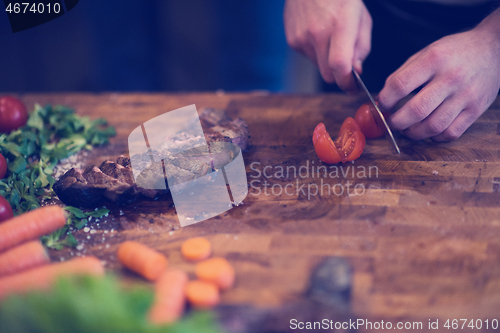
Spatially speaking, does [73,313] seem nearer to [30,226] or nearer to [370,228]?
[30,226]

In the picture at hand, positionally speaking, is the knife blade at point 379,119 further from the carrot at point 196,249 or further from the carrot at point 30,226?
the carrot at point 30,226

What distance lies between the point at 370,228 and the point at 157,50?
4.12m

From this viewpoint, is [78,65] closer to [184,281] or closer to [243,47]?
[243,47]

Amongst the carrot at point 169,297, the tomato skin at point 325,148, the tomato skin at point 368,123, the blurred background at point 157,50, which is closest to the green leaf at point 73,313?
the carrot at point 169,297

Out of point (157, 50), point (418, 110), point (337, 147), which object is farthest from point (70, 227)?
point (157, 50)

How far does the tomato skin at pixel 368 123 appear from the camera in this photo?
2.41 meters

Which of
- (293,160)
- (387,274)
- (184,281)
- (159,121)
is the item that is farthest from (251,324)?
(159,121)

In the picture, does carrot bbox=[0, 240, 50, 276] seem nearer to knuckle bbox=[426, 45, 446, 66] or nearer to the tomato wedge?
the tomato wedge

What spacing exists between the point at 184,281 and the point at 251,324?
34cm

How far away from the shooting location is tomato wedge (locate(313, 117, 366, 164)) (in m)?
2.21

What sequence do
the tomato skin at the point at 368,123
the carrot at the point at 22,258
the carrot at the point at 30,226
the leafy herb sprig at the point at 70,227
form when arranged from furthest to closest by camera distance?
the tomato skin at the point at 368,123 → the leafy herb sprig at the point at 70,227 → the carrot at the point at 30,226 → the carrot at the point at 22,258

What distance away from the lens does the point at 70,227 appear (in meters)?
1.97

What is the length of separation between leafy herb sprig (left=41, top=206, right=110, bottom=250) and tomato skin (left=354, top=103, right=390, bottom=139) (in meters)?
1.72

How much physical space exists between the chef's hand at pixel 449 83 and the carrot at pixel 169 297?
5.30 feet
